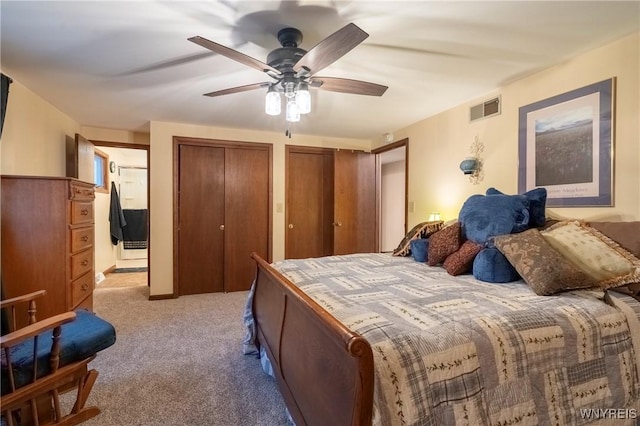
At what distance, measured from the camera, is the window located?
5.23 m

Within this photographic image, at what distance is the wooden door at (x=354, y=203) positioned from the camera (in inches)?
192

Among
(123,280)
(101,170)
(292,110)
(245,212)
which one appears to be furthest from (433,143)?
(101,170)

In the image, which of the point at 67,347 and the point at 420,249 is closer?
the point at 67,347

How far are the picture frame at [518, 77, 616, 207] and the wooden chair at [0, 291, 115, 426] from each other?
10.9 feet

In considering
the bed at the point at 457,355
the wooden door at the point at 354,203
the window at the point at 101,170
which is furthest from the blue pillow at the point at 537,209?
the window at the point at 101,170

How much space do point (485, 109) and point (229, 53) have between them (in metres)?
2.55

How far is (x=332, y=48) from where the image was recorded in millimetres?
1601

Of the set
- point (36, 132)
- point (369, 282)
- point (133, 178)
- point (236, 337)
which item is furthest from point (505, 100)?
point (133, 178)

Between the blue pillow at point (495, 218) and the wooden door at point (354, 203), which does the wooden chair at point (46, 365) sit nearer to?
the blue pillow at point (495, 218)

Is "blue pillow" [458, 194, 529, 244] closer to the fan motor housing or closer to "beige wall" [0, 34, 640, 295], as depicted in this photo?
"beige wall" [0, 34, 640, 295]

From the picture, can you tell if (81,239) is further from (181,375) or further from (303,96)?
(303,96)

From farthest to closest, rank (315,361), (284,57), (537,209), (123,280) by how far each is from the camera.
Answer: (123,280) < (537,209) < (284,57) < (315,361)

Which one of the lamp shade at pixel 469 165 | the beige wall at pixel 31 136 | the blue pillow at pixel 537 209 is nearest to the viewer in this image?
the blue pillow at pixel 537 209

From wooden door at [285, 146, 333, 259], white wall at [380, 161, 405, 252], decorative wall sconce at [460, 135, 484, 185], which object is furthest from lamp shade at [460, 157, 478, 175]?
white wall at [380, 161, 405, 252]
